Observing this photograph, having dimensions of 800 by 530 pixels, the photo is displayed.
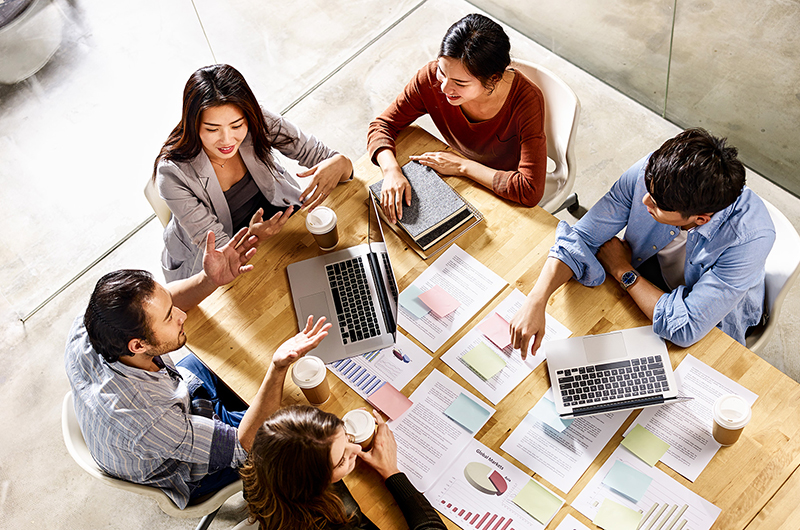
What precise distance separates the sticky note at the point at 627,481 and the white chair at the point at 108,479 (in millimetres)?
1096

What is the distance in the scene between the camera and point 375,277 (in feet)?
6.54

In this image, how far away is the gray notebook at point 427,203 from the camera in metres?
2.03

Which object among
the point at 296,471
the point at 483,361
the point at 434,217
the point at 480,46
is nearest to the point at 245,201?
the point at 434,217

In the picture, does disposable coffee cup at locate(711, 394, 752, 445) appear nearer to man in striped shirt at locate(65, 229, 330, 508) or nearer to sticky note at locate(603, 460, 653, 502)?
sticky note at locate(603, 460, 653, 502)

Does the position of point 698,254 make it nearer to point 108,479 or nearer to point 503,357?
point 503,357

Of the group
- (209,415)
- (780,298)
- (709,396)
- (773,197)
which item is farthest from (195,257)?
(773,197)

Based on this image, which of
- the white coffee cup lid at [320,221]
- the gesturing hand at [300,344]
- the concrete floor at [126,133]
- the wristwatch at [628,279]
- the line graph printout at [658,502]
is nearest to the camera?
the line graph printout at [658,502]

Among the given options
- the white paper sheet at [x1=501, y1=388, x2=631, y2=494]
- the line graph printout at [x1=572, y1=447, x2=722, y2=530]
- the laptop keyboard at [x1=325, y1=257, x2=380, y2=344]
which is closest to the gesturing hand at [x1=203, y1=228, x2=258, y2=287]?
the laptop keyboard at [x1=325, y1=257, x2=380, y2=344]

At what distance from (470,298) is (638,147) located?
1.80 metres

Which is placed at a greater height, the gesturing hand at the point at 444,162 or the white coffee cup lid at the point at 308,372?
the gesturing hand at the point at 444,162

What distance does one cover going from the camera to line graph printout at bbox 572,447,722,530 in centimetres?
153

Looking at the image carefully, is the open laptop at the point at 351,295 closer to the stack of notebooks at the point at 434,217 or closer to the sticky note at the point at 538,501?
the stack of notebooks at the point at 434,217

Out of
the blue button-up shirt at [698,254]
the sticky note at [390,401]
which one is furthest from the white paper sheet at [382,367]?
the blue button-up shirt at [698,254]

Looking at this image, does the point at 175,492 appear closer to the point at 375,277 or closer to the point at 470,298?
the point at 375,277
